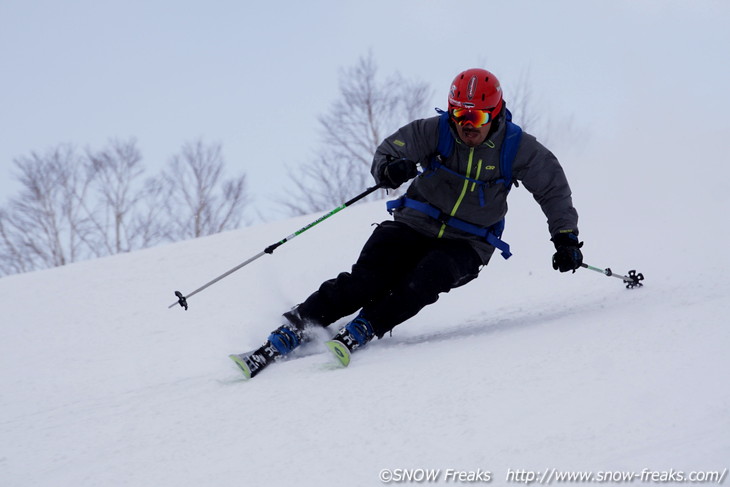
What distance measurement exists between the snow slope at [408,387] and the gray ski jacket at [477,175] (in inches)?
25.3

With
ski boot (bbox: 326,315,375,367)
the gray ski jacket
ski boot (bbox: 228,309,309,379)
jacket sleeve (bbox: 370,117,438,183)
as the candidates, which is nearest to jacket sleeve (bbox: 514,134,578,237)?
the gray ski jacket

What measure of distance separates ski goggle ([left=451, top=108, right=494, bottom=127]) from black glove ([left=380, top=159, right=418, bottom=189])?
38cm

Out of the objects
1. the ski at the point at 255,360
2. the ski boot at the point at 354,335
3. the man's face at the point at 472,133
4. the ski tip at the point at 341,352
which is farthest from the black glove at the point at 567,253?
the ski at the point at 255,360

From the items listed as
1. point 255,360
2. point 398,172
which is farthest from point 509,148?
point 255,360

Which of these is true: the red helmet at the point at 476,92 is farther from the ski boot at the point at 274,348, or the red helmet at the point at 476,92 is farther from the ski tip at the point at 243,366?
the ski tip at the point at 243,366

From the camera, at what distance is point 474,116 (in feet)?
12.1

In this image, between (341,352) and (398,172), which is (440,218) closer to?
(398,172)

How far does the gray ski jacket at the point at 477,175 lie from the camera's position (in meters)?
3.84

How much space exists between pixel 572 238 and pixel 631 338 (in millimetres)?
979

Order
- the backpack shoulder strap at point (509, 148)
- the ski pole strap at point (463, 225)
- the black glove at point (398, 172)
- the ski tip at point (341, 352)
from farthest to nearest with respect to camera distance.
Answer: the ski pole strap at point (463, 225) → the backpack shoulder strap at point (509, 148) → the black glove at point (398, 172) → the ski tip at point (341, 352)

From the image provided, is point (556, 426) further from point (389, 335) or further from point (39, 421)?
point (39, 421)

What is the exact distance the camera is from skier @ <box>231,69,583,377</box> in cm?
371

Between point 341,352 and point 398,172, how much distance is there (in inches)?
41.0

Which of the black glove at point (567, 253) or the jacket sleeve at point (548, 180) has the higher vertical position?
the jacket sleeve at point (548, 180)
